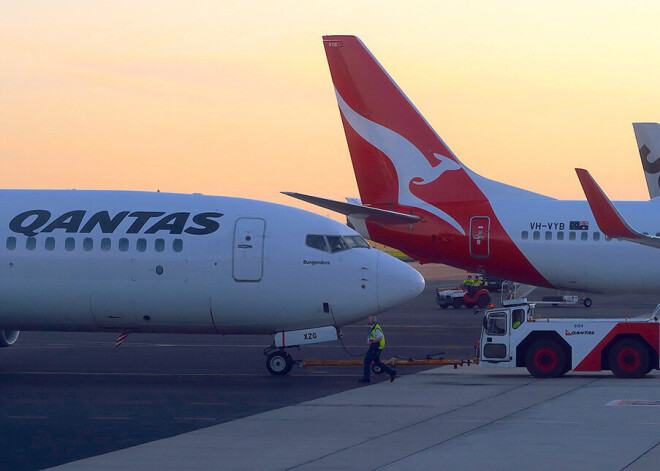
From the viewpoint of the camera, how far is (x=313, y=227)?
30500 millimetres

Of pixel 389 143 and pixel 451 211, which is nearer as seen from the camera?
pixel 451 211

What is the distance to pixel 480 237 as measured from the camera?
145ft

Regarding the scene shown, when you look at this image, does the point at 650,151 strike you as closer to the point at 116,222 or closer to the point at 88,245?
the point at 116,222

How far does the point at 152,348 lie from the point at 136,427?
20.1m

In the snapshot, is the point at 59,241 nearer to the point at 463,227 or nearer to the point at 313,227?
the point at 313,227

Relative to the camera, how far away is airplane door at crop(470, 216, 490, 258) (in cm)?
4412

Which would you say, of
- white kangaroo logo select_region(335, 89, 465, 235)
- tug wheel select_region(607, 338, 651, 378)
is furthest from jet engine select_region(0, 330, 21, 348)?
white kangaroo logo select_region(335, 89, 465, 235)

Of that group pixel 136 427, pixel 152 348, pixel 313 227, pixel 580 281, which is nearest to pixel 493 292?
pixel 580 281

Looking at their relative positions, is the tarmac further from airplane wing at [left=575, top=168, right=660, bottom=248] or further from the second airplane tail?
the second airplane tail

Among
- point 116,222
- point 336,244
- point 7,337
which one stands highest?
point 116,222

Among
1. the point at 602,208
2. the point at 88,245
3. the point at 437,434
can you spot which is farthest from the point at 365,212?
the point at 437,434

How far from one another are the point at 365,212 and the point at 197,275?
48.9ft

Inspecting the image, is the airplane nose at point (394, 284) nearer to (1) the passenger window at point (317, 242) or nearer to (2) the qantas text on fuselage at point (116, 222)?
(1) the passenger window at point (317, 242)

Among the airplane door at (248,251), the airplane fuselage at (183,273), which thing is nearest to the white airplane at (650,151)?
the airplane fuselage at (183,273)
